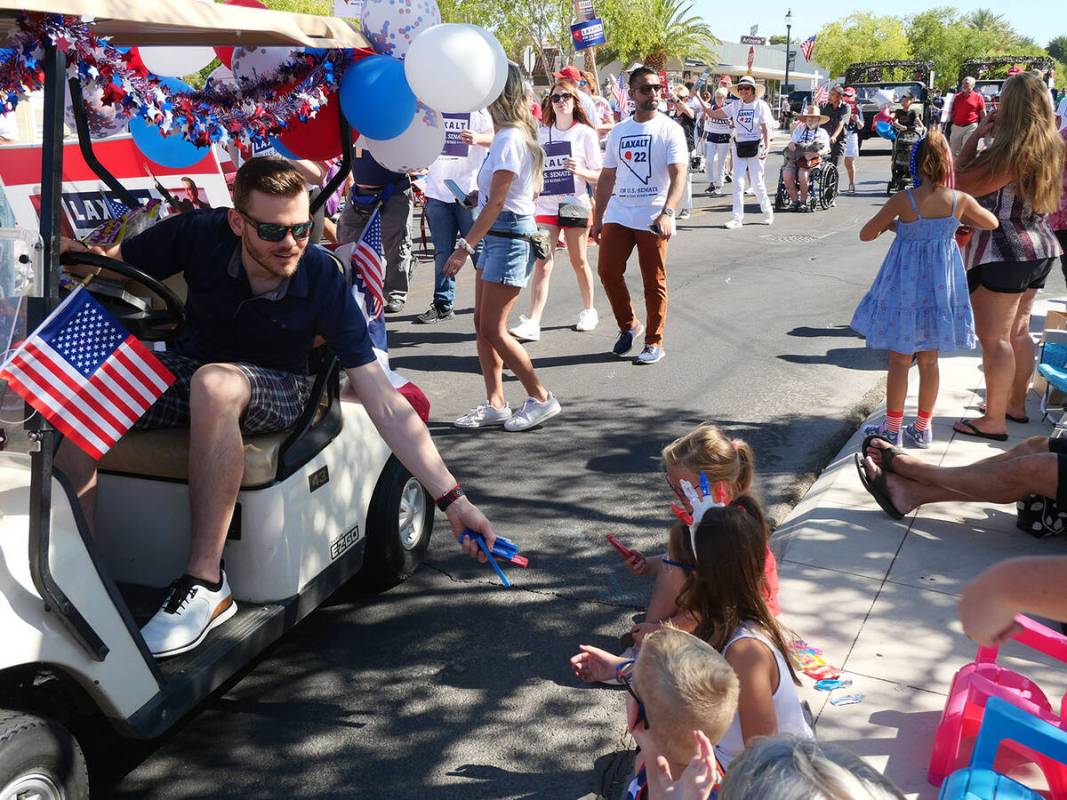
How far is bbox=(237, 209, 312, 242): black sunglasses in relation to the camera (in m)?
3.28

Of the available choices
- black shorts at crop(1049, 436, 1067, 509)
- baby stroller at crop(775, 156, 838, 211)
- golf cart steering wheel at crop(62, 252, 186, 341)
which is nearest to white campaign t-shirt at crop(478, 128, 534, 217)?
golf cart steering wheel at crop(62, 252, 186, 341)

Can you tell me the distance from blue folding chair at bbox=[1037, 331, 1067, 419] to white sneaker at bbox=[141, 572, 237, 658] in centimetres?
434

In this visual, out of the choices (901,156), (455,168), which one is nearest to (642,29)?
(901,156)

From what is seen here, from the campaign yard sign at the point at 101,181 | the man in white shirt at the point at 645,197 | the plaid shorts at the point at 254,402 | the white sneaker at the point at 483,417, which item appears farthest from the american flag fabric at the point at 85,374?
the man in white shirt at the point at 645,197

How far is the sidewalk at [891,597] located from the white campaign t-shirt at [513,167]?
2.46 metres

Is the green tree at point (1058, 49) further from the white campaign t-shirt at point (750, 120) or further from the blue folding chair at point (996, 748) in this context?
the blue folding chair at point (996, 748)

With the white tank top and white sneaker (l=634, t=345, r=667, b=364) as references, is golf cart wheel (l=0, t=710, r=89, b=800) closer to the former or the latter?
the white tank top

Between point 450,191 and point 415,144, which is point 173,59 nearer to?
point 415,144

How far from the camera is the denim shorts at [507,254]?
5914mm

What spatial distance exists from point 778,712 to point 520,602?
166 centimetres

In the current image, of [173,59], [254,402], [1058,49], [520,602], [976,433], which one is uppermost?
[1058,49]

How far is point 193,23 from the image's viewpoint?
9.05 ft

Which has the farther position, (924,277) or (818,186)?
(818,186)

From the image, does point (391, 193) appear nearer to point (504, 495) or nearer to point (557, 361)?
point (557, 361)
